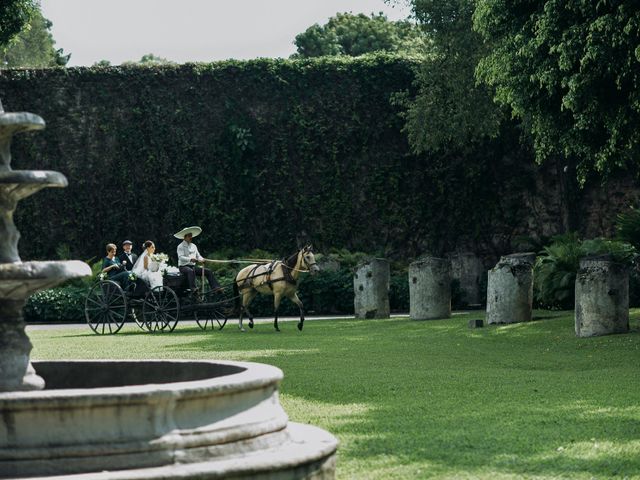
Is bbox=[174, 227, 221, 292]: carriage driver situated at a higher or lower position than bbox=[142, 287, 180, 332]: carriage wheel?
higher

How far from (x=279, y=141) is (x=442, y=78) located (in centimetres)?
638

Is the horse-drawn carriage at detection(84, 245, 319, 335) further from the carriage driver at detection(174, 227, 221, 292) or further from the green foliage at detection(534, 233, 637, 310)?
the green foliage at detection(534, 233, 637, 310)

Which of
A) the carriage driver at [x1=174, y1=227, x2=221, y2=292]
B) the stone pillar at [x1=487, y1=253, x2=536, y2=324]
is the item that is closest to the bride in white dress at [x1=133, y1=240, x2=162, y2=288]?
the carriage driver at [x1=174, y1=227, x2=221, y2=292]

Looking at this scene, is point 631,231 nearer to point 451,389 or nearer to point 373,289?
point 373,289

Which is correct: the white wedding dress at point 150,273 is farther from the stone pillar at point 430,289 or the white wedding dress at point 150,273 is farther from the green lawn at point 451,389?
the stone pillar at point 430,289

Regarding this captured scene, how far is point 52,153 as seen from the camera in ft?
109

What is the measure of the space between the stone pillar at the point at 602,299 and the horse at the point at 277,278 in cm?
543

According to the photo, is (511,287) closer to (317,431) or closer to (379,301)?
(379,301)

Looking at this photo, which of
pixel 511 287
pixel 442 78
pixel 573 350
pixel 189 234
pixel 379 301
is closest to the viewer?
pixel 573 350

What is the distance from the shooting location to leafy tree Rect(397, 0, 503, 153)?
28000 mm

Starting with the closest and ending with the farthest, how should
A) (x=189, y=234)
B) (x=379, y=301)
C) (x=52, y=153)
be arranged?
(x=189, y=234), (x=379, y=301), (x=52, y=153)

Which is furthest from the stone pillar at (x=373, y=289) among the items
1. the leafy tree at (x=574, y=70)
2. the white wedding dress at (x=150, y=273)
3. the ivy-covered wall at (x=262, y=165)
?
the ivy-covered wall at (x=262, y=165)

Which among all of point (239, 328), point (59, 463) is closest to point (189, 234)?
point (239, 328)

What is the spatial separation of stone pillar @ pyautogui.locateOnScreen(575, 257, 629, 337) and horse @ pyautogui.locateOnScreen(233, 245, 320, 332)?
5426 mm
